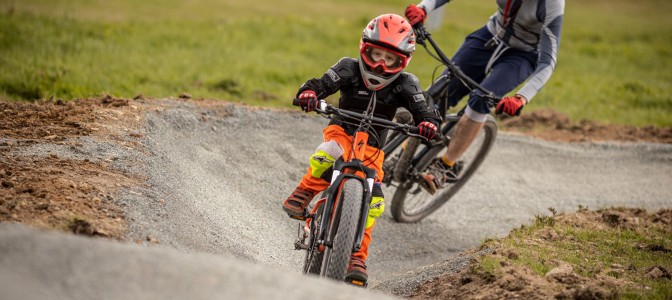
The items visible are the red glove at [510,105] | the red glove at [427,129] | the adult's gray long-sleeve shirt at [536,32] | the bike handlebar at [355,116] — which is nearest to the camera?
the bike handlebar at [355,116]

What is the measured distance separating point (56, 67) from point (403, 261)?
6.53m

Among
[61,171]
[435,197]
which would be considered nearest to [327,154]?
[61,171]

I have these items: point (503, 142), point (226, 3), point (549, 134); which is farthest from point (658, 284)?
point (226, 3)

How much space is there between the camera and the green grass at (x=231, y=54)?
11.4 m

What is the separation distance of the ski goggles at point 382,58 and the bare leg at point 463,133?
218cm

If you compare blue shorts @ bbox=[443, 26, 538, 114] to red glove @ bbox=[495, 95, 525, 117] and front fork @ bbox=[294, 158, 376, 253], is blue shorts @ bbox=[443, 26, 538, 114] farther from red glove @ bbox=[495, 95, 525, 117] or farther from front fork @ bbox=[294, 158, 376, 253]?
front fork @ bbox=[294, 158, 376, 253]

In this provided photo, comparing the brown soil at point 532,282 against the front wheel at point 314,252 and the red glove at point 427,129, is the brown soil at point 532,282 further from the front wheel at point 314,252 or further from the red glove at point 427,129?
the red glove at point 427,129

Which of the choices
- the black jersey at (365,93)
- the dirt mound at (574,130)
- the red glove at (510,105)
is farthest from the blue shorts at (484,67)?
the dirt mound at (574,130)

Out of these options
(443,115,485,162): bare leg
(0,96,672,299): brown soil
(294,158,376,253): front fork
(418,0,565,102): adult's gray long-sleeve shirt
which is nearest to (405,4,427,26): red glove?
(418,0,565,102): adult's gray long-sleeve shirt

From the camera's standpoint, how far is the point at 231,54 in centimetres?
1436

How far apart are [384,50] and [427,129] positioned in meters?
0.69

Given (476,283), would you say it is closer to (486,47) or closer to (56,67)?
(486,47)

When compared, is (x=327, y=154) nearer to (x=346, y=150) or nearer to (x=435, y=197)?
(x=346, y=150)

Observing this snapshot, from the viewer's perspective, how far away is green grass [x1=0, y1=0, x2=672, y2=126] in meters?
11.4
